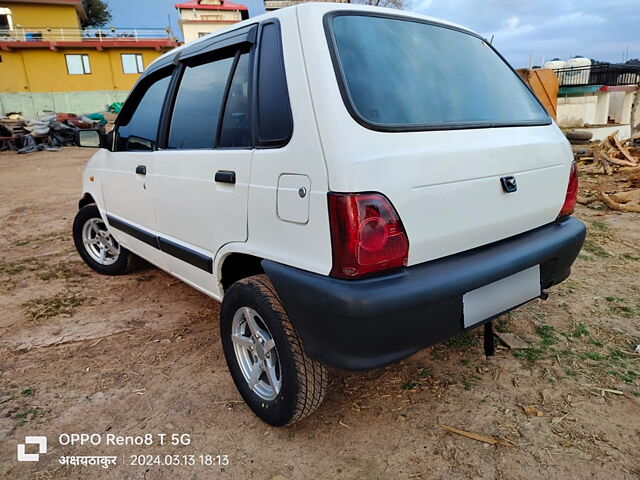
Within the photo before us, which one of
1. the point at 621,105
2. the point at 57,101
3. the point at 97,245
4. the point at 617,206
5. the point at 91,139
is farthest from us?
the point at 57,101

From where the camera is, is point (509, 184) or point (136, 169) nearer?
point (509, 184)

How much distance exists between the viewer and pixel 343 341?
5.41 ft

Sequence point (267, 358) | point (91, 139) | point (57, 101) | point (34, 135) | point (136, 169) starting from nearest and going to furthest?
point (267, 358) → point (136, 169) → point (91, 139) → point (34, 135) → point (57, 101)

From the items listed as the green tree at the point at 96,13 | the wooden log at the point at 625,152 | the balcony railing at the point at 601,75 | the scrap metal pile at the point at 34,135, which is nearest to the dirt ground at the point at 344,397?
the wooden log at the point at 625,152

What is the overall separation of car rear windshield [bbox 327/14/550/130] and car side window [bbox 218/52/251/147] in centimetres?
52

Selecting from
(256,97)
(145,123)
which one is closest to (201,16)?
(145,123)

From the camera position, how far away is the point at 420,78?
1.99 metres

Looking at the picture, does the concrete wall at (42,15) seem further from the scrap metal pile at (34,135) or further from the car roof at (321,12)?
the car roof at (321,12)

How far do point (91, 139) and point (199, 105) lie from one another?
4.71 feet

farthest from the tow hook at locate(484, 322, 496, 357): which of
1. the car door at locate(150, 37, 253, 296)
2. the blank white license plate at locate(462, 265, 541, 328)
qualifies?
the car door at locate(150, 37, 253, 296)

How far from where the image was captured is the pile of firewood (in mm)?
6020

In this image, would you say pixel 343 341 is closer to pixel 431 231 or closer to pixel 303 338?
pixel 303 338

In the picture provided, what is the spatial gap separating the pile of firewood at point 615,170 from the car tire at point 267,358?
556 centimetres

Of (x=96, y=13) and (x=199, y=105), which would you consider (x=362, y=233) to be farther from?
(x=96, y=13)
